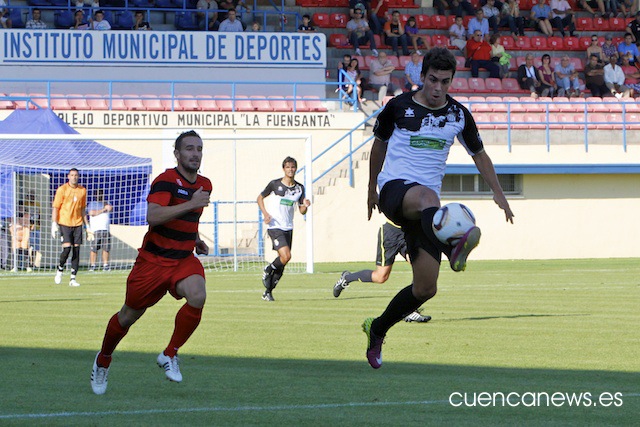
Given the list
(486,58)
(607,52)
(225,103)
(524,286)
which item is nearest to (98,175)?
(225,103)

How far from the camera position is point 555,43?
34375 millimetres

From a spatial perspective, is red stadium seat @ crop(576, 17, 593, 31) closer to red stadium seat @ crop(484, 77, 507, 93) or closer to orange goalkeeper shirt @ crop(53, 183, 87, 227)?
red stadium seat @ crop(484, 77, 507, 93)

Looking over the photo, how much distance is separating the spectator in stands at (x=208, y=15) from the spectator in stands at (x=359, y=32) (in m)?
3.90

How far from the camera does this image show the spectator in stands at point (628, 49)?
33781 mm

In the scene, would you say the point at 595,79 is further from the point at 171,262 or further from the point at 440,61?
the point at 171,262

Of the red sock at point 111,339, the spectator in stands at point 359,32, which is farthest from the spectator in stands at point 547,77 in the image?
the red sock at point 111,339

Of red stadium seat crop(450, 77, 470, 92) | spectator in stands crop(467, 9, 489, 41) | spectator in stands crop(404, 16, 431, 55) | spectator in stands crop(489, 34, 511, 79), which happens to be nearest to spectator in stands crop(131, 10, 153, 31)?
spectator in stands crop(404, 16, 431, 55)

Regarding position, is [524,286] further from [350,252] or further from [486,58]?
[486,58]

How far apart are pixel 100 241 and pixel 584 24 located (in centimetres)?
1841

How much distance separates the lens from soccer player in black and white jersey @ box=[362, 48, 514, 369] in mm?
7602

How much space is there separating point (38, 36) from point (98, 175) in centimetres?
679

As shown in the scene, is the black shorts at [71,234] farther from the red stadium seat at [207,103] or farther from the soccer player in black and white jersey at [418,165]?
the soccer player in black and white jersey at [418,165]

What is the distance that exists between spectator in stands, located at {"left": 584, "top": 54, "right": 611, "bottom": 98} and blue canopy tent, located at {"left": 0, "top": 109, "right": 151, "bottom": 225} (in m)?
14.1

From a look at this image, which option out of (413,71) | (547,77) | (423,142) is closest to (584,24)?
(547,77)
